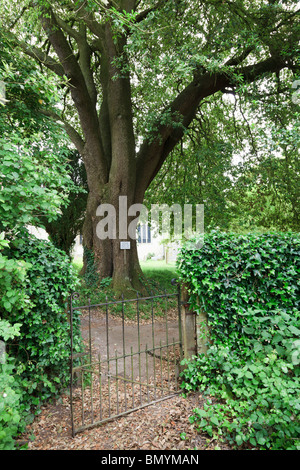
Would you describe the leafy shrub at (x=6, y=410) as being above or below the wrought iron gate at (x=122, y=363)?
above

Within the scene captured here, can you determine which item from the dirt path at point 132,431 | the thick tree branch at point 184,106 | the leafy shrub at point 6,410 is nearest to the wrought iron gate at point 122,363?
the dirt path at point 132,431

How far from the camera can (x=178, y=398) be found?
3918 mm

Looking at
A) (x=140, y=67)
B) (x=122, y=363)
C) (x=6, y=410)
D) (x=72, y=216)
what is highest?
(x=140, y=67)

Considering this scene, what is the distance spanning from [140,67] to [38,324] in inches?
263

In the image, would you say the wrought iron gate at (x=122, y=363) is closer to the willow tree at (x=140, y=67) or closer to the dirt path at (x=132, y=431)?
the dirt path at (x=132, y=431)

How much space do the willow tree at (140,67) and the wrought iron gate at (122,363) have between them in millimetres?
1914

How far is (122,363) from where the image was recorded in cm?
534

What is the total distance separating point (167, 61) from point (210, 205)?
4.56 metres

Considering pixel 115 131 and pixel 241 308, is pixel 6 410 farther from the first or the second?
pixel 115 131

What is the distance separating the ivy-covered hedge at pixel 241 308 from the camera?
11.3ft

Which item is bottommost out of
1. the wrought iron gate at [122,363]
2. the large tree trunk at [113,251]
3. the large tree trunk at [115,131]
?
the wrought iron gate at [122,363]

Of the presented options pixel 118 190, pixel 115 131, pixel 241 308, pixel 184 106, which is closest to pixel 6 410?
pixel 241 308

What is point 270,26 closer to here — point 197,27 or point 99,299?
point 197,27

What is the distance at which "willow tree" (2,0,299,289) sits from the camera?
684cm
